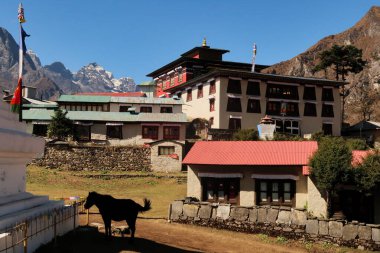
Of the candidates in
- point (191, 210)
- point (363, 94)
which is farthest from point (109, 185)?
point (363, 94)

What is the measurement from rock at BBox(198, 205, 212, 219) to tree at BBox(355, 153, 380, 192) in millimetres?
7992

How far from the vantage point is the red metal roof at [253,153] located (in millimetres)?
23859

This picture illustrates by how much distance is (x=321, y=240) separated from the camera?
1995 cm

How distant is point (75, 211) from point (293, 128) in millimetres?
45198

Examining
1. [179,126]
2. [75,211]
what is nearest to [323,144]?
[75,211]

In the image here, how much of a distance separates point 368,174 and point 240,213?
274 inches

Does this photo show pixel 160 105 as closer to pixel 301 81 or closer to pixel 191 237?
pixel 301 81

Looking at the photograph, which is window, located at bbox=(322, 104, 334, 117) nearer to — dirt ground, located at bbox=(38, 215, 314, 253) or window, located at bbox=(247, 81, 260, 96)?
window, located at bbox=(247, 81, 260, 96)

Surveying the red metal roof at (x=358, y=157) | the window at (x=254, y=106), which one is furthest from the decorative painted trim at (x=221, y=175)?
the window at (x=254, y=106)

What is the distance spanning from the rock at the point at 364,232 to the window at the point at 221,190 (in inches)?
289

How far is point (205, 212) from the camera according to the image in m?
22.2

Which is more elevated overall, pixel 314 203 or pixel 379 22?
pixel 379 22

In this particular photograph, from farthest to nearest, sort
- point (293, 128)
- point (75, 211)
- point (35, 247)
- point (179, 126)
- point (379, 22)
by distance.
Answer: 1. point (379, 22)
2. point (293, 128)
3. point (179, 126)
4. point (75, 211)
5. point (35, 247)

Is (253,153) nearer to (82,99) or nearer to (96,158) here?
(96,158)
